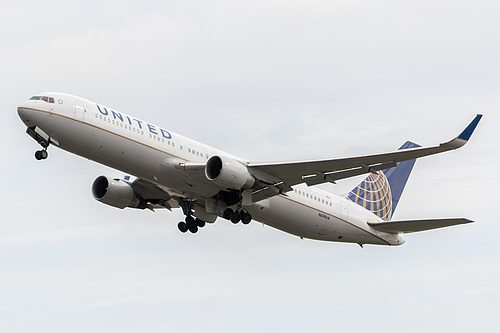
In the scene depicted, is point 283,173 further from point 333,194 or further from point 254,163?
point 333,194

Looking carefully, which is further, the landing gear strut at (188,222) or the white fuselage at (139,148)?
the landing gear strut at (188,222)

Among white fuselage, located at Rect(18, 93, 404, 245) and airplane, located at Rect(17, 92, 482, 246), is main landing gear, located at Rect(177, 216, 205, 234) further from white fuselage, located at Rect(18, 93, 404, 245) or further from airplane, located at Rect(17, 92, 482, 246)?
white fuselage, located at Rect(18, 93, 404, 245)

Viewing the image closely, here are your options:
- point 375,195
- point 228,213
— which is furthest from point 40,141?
point 375,195

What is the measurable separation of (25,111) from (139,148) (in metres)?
4.99

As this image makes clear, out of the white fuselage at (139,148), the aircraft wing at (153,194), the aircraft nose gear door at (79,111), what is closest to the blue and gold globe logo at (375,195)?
the white fuselage at (139,148)

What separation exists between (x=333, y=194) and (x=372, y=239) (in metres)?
3.22

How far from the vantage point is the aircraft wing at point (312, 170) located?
36281mm

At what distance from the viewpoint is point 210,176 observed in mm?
36812

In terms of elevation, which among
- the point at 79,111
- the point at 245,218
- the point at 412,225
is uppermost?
the point at 79,111

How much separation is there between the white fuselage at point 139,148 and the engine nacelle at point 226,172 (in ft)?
2.83

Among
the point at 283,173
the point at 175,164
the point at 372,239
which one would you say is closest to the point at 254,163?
the point at 283,173

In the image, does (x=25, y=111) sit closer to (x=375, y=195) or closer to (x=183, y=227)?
(x=183, y=227)

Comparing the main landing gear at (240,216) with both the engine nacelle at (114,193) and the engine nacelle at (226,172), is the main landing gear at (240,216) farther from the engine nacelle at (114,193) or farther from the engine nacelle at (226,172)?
the engine nacelle at (114,193)

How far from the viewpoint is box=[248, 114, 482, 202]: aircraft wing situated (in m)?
36.3
